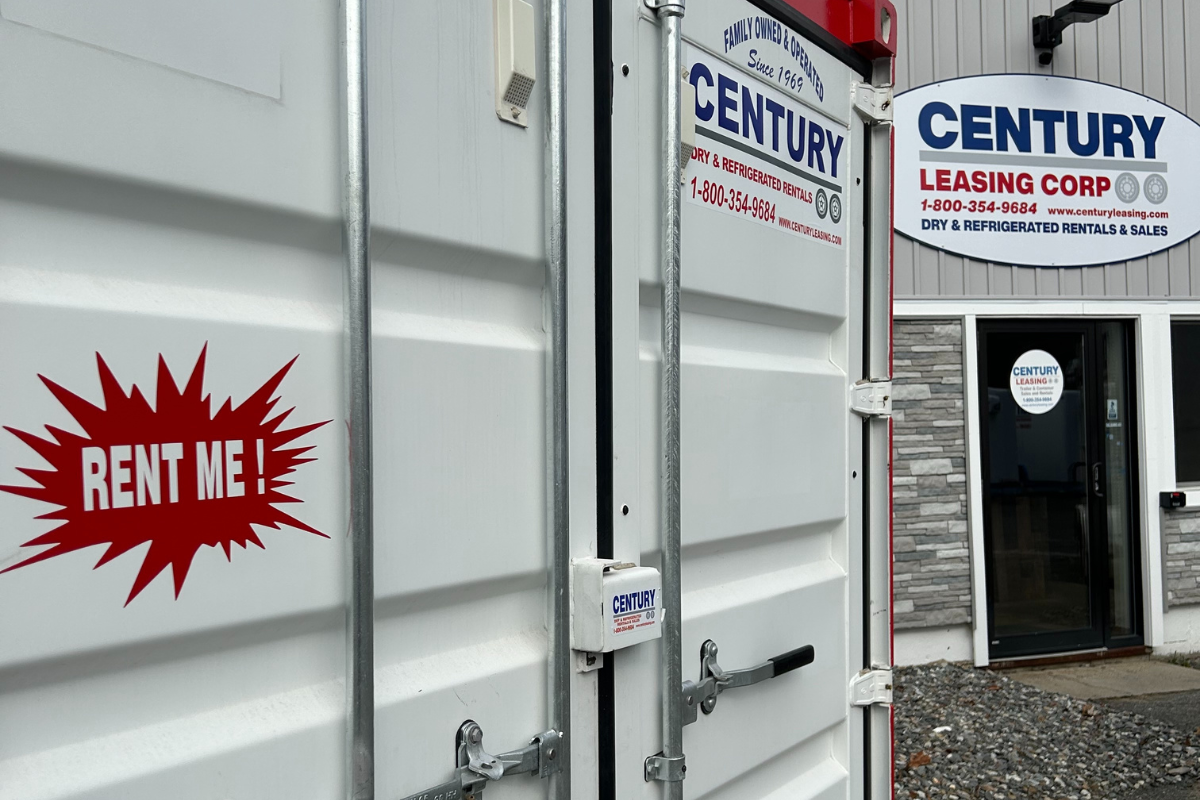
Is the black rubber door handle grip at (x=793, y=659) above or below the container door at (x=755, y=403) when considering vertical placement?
below

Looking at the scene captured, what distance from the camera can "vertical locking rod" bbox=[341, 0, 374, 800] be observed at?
4.43ft

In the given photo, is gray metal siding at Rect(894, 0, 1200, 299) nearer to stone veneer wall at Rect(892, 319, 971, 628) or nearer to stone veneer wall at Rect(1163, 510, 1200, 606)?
stone veneer wall at Rect(892, 319, 971, 628)

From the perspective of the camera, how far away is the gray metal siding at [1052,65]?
768 cm

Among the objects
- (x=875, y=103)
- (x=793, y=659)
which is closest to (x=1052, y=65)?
(x=875, y=103)

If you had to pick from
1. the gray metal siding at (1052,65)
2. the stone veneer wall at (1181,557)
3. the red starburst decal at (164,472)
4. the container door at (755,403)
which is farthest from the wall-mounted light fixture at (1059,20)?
the red starburst decal at (164,472)

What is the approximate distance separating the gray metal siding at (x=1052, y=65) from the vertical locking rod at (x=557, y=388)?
6.26 metres

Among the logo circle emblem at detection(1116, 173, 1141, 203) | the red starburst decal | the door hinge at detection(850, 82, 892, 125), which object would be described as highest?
the logo circle emblem at detection(1116, 173, 1141, 203)

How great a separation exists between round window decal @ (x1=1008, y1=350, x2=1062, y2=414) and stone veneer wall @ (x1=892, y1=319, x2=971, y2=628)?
1.94 ft

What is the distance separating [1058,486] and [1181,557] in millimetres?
1100

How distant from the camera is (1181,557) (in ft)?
27.1

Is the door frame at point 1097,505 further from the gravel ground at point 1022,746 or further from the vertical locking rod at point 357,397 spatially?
the vertical locking rod at point 357,397

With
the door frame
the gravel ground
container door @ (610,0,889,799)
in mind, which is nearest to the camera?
container door @ (610,0,889,799)

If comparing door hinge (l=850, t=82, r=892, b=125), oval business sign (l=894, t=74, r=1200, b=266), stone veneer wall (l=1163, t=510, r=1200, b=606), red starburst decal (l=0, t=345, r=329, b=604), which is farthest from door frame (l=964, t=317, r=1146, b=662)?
red starburst decal (l=0, t=345, r=329, b=604)

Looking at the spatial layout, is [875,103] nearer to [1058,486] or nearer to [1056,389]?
[1056,389]
